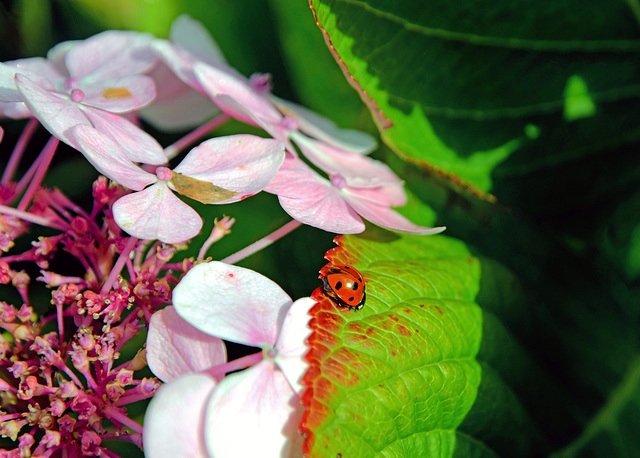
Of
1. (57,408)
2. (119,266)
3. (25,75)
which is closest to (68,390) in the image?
(57,408)

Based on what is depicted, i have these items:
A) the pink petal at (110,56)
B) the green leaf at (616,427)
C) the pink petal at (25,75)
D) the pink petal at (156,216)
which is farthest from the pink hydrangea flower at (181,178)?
the green leaf at (616,427)

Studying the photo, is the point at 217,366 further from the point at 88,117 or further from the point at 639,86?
the point at 639,86

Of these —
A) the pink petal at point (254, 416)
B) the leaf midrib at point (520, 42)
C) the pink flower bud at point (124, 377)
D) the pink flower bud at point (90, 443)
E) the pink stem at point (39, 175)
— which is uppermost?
the leaf midrib at point (520, 42)

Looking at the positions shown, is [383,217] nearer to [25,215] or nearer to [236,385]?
[236,385]

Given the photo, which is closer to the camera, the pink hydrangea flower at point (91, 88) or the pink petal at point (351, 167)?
the pink hydrangea flower at point (91, 88)

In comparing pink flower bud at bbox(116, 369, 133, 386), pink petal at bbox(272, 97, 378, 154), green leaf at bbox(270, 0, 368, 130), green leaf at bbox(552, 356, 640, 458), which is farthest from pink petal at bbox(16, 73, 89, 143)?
green leaf at bbox(552, 356, 640, 458)

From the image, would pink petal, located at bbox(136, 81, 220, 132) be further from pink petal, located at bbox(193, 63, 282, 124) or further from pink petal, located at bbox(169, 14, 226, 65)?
pink petal, located at bbox(193, 63, 282, 124)

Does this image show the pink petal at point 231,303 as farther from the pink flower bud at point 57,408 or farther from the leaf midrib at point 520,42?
the leaf midrib at point 520,42
